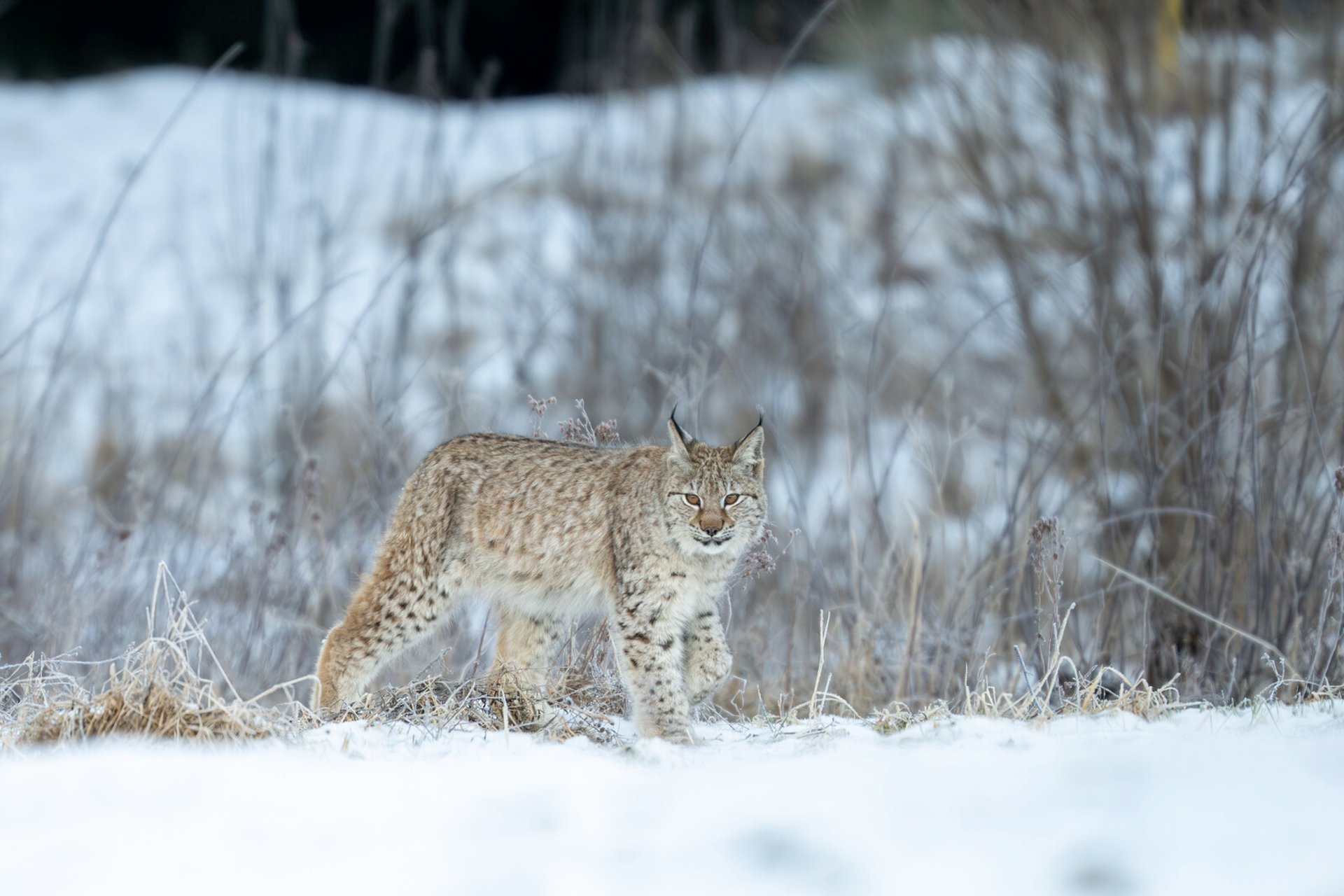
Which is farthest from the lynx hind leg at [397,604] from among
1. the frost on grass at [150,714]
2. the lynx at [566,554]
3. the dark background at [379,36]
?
the dark background at [379,36]

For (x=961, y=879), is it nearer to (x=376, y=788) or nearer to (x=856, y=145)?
(x=376, y=788)

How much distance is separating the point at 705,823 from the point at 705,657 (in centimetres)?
190

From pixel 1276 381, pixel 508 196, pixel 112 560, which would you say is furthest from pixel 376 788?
pixel 508 196

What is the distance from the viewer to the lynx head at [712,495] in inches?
167

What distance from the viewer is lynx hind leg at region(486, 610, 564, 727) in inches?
162

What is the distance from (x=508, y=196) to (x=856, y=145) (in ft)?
14.3

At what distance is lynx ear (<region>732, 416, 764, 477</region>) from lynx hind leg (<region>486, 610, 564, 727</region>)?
35.7 inches

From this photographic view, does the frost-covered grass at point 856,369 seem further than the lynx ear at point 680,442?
Yes

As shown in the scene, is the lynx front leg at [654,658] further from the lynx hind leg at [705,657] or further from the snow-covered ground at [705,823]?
the snow-covered ground at [705,823]

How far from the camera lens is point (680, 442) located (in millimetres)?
4273

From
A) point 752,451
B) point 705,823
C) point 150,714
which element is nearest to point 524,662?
point 752,451

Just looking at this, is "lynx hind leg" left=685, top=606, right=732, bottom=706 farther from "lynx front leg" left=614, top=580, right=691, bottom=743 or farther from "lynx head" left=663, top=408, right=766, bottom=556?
"lynx head" left=663, top=408, right=766, bottom=556

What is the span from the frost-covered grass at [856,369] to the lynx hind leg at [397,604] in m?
0.28

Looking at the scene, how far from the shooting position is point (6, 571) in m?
6.66
